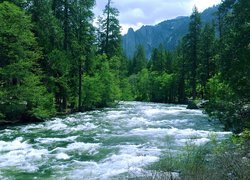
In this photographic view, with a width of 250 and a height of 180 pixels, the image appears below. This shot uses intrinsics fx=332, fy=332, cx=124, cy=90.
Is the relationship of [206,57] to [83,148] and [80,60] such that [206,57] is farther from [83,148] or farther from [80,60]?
[83,148]

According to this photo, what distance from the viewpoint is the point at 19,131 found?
64.1 feet

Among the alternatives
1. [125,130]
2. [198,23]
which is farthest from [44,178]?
[198,23]

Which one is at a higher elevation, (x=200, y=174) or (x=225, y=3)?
(x=225, y=3)

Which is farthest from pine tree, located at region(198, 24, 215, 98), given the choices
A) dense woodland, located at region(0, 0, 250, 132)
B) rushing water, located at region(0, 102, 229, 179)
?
rushing water, located at region(0, 102, 229, 179)

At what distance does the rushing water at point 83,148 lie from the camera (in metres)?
10.8

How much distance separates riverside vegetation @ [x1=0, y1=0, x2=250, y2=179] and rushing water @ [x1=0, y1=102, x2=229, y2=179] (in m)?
1.95

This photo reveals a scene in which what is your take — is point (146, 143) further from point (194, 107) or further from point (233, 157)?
point (194, 107)

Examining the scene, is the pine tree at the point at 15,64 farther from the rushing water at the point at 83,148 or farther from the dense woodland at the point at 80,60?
the rushing water at the point at 83,148

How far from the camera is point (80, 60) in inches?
1342

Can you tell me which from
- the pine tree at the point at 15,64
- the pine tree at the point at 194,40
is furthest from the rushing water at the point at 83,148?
the pine tree at the point at 194,40

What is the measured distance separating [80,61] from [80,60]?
0.13 meters

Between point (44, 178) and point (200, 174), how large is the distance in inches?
228

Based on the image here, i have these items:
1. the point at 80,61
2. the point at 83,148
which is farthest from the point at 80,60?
the point at 83,148

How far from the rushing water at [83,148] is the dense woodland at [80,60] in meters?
2.00
